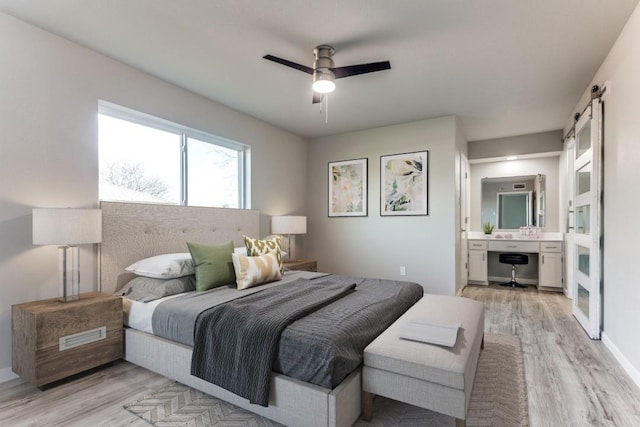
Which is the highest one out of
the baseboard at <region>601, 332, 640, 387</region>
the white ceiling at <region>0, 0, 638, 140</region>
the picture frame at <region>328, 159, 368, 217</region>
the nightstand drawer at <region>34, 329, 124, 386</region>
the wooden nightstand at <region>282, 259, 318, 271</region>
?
the white ceiling at <region>0, 0, 638, 140</region>

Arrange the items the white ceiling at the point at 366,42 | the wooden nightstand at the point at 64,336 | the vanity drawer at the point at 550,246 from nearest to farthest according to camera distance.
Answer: the wooden nightstand at the point at 64,336
the white ceiling at the point at 366,42
the vanity drawer at the point at 550,246

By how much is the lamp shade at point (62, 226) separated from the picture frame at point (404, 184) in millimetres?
3587

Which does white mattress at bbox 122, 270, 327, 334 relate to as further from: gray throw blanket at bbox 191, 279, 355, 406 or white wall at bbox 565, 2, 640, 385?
white wall at bbox 565, 2, 640, 385

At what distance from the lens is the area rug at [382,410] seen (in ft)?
5.80

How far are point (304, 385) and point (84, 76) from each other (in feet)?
9.46

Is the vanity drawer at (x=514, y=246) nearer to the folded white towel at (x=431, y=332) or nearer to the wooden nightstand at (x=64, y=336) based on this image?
the folded white towel at (x=431, y=332)

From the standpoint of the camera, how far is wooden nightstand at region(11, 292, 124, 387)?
2016mm

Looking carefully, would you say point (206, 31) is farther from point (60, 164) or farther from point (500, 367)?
point (500, 367)

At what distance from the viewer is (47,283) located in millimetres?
2385

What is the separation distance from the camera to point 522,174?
18.6 feet

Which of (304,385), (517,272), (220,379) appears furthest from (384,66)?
(517,272)

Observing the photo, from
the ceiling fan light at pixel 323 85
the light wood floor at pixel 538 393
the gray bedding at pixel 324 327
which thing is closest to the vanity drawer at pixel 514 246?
the light wood floor at pixel 538 393

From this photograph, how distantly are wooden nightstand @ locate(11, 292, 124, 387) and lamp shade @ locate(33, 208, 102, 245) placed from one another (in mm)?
451

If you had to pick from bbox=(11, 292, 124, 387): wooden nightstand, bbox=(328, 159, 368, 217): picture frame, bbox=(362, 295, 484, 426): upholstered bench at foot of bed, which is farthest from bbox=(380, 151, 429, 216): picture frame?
bbox=(11, 292, 124, 387): wooden nightstand
